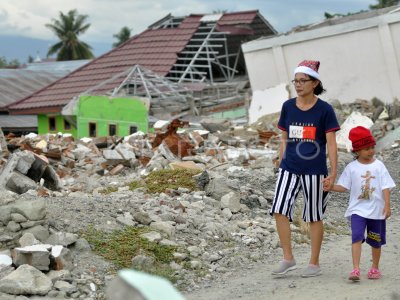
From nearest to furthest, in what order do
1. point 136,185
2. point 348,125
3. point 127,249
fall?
point 127,249 → point 136,185 → point 348,125

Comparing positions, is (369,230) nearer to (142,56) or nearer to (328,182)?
(328,182)

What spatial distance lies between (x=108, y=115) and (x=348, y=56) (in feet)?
29.1

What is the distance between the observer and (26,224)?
6.97 meters

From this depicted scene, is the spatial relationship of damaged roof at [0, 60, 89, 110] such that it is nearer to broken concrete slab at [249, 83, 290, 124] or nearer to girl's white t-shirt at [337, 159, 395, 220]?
broken concrete slab at [249, 83, 290, 124]

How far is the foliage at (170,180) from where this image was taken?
1000 cm

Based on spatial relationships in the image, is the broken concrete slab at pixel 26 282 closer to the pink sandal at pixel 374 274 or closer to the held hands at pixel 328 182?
the held hands at pixel 328 182

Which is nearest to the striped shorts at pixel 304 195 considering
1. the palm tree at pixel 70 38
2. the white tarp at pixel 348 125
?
the white tarp at pixel 348 125

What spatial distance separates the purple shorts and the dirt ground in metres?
0.35

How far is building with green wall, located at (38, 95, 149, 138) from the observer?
88.1 ft

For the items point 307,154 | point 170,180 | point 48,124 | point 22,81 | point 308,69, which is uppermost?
point 22,81

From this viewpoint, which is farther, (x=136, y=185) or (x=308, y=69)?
(x=136, y=185)

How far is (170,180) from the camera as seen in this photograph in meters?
10.4

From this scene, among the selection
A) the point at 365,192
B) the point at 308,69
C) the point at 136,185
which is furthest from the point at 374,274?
the point at 136,185

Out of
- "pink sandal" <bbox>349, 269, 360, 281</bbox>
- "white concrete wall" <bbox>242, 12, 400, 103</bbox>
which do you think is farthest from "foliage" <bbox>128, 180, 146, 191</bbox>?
"white concrete wall" <bbox>242, 12, 400, 103</bbox>
